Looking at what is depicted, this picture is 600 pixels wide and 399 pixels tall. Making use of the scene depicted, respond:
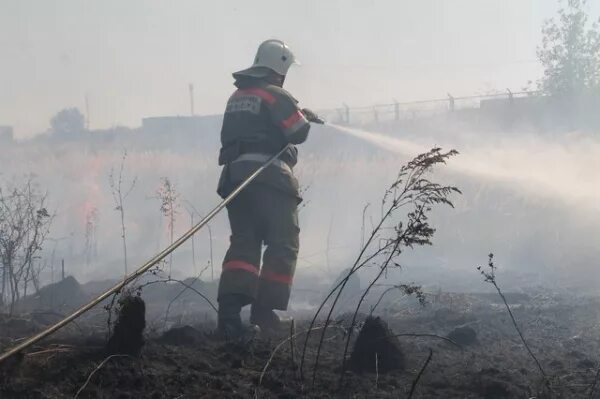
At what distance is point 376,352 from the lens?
3225 millimetres

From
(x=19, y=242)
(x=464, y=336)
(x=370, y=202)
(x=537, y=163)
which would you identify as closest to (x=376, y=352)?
(x=464, y=336)

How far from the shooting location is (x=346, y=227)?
18.6m

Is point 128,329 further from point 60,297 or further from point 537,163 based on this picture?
point 537,163

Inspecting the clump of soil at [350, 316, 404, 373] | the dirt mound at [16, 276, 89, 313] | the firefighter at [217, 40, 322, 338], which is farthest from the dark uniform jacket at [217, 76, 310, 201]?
the dirt mound at [16, 276, 89, 313]

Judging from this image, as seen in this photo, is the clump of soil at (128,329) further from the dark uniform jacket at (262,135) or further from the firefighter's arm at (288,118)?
the firefighter's arm at (288,118)

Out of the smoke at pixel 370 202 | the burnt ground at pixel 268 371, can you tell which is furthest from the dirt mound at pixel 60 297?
the burnt ground at pixel 268 371

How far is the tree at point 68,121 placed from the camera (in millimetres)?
39375

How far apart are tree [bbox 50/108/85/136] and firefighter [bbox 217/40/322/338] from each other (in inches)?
1416

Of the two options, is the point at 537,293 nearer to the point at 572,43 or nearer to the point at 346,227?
the point at 346,227

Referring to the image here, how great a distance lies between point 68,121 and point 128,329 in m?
41.2

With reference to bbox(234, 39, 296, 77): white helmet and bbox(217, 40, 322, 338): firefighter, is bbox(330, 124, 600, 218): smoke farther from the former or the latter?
bbox(217, 40, 322, 338): firefighter

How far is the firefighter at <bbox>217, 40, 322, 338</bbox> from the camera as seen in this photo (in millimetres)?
4605

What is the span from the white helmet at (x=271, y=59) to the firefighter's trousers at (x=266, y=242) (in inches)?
38.5

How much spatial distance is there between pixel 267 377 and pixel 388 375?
2.15ft
